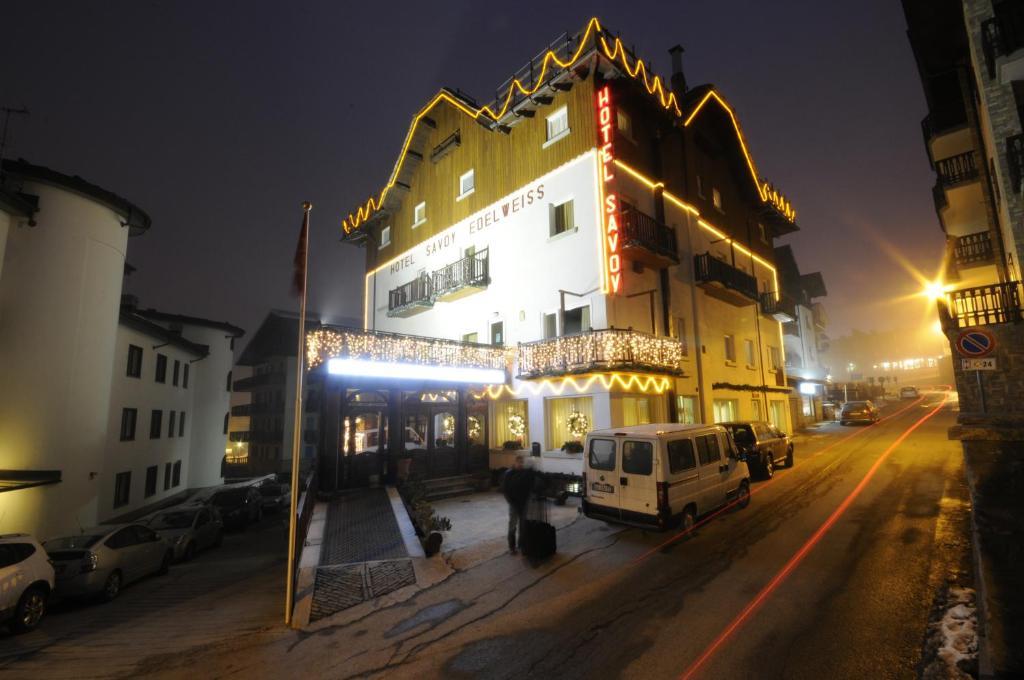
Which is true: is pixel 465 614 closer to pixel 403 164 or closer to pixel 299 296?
pixel 299 296

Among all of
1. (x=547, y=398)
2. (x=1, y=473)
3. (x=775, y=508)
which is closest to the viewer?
(x=775, y=508)

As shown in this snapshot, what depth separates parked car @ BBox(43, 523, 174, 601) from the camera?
34.0 feet

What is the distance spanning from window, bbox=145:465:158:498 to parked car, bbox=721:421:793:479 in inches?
1127

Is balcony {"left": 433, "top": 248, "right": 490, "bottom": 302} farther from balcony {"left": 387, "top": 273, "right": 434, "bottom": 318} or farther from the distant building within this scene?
the distant building

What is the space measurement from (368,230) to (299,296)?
24.2 metres

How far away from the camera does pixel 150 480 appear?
83.1 feet

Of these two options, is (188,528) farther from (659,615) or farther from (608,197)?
(608,197)

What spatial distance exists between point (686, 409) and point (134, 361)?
2694 cm

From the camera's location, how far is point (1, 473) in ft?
47.2

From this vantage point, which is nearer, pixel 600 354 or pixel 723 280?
pixel 600 354

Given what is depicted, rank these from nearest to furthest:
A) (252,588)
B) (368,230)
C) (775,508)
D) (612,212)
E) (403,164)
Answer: (252,588), (775,508), (612,212), (403,164), (368,230)

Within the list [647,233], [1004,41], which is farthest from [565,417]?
[1004,41]

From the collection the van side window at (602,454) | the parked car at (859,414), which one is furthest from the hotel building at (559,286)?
the parked car at (859,414)

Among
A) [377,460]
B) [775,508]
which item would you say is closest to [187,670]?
[377,460]
